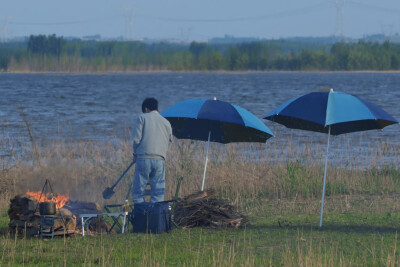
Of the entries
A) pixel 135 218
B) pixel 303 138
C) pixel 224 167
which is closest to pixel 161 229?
pixel 135 218

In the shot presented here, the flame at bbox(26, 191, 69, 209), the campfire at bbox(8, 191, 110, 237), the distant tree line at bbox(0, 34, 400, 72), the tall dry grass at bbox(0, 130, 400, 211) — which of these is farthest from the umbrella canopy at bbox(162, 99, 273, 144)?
the distant tree line at bbox(0, 34, 400, 72)

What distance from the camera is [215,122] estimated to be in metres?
13.4

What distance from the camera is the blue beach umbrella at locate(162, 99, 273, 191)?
12391 mm

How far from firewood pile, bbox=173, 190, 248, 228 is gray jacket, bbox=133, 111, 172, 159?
2.95 feet

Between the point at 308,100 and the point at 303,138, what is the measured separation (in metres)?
19.4

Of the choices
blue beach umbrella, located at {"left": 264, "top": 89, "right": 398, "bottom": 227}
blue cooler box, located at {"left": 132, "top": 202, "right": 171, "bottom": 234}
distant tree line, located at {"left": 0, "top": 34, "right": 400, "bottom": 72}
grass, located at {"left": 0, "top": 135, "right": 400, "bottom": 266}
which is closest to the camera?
grass, located at {"left": 0, "top": 135, "right": 400, "bottom": 266}

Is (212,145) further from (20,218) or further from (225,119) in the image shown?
(20,218)

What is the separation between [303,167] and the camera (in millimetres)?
17453

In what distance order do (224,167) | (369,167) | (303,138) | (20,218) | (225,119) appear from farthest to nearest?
1. (303,138)
2. (369,167)
3. (224,167)
4. (225,119)
5. (20,218)

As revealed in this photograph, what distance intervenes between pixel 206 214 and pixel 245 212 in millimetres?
2018

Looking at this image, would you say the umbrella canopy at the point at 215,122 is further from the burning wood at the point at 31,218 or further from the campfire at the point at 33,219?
the burning wood at the point at 31,218

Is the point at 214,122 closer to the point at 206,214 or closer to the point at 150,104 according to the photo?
the point at 150,104

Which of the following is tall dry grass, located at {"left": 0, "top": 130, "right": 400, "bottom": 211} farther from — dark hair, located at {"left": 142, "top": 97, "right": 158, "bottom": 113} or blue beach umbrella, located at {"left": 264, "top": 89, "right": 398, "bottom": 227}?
dark hair, located at {"left": 142, "top": 97, "right": 158, "bottom": 113}

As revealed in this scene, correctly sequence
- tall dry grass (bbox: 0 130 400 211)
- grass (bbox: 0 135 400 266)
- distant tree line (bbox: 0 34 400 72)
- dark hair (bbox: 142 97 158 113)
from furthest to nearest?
distant tree line (bbox: 0 34 400 72) < tall dry grass (bbox: 0 130 400 211) < dark hair (bbox: 142 97 158 113) < grass (bbox: 0 135 400 266)
